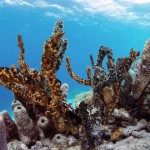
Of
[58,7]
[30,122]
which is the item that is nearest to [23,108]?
[30,122]

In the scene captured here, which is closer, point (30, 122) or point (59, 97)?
point (59, 97)

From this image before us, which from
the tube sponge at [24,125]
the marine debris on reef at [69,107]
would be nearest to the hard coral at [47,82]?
the marine debris on reef at [69,107]

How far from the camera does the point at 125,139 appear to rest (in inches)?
135

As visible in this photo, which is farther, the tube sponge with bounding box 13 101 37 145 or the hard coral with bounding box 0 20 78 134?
the tube sponge with bounding box 13 101 37 145

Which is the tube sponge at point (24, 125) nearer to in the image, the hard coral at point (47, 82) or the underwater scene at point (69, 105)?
the underwater scene at point (69, 105)

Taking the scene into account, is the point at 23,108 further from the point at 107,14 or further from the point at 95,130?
the point at 107,14

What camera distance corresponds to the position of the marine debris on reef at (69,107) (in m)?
3.60

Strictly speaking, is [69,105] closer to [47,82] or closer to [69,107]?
[69,107]

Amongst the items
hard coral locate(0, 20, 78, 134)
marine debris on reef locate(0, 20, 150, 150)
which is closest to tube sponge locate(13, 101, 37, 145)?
marine debris on reef locate(0, 20, 150, 150)

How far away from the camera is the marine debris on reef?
360 cm

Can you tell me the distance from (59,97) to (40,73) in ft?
1.41

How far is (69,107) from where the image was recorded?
3.93 metres

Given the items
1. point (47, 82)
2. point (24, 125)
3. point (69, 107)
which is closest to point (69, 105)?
point (69, 107)

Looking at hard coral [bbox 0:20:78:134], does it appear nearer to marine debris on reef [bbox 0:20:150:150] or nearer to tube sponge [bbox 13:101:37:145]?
marine debris on reef [bbox 0:20:150:150]
